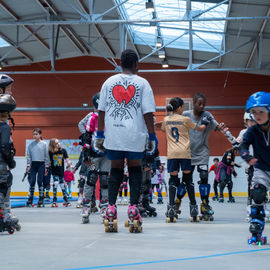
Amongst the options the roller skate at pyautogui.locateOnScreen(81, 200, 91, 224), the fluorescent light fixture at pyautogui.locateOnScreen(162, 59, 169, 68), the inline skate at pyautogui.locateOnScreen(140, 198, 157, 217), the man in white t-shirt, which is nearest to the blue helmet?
the man in white t-shirt

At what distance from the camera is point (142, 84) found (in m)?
A: 3.86

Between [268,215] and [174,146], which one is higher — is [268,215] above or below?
below

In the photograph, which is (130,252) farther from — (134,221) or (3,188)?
(3,188)

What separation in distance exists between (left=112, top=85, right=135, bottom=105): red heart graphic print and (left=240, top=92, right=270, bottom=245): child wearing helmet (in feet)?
3.28

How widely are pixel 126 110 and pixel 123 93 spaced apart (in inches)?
5.8

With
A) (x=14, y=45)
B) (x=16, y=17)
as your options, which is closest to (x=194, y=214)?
(x=16, y=17)

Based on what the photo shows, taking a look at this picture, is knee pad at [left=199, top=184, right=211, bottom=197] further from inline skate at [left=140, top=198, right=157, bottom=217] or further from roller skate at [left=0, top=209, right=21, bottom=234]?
roller skate at [left=0, top=209, right=21, bottom=234]

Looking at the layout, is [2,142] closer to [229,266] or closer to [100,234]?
[100,234]

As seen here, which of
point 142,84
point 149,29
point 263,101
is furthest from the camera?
point 149,29

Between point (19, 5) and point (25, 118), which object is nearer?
point (19, 5)

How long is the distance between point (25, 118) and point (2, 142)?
18.2 m

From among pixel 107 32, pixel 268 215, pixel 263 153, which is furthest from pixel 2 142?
pixel 107 32

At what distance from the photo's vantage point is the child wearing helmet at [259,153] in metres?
3.14

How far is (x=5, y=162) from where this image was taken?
383 cm
